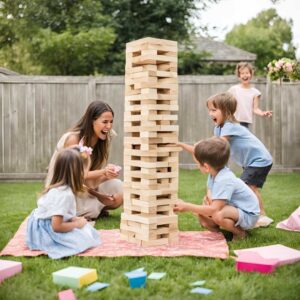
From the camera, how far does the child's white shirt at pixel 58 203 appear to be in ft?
13.6

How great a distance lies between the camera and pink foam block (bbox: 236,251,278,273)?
3.60m

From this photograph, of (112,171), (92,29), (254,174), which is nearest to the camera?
(112,171)

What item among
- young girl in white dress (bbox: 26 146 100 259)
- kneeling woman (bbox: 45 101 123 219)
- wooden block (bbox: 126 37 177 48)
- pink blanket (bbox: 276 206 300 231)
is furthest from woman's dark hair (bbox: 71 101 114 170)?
pink blanket (bbox: 276 206 300 231)

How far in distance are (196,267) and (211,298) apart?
66 cm

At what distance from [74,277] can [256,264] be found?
3.77 ft

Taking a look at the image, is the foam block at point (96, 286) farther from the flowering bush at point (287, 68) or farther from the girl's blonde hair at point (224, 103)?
the flowering bush at point (287, 68)

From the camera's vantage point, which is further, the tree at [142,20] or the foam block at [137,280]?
the tree at [142,20]

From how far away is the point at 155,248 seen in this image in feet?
14.0

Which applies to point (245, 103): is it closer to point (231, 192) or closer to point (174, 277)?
point (231, 192)

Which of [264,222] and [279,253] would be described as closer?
[279,253]

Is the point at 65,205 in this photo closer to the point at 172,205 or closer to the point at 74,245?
the point at 74,245

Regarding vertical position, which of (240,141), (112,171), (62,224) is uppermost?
(240,141)

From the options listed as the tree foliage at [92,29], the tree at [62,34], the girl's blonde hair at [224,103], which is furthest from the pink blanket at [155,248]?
the tree foliage at [92,29]

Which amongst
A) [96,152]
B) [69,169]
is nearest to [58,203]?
[69,169]
